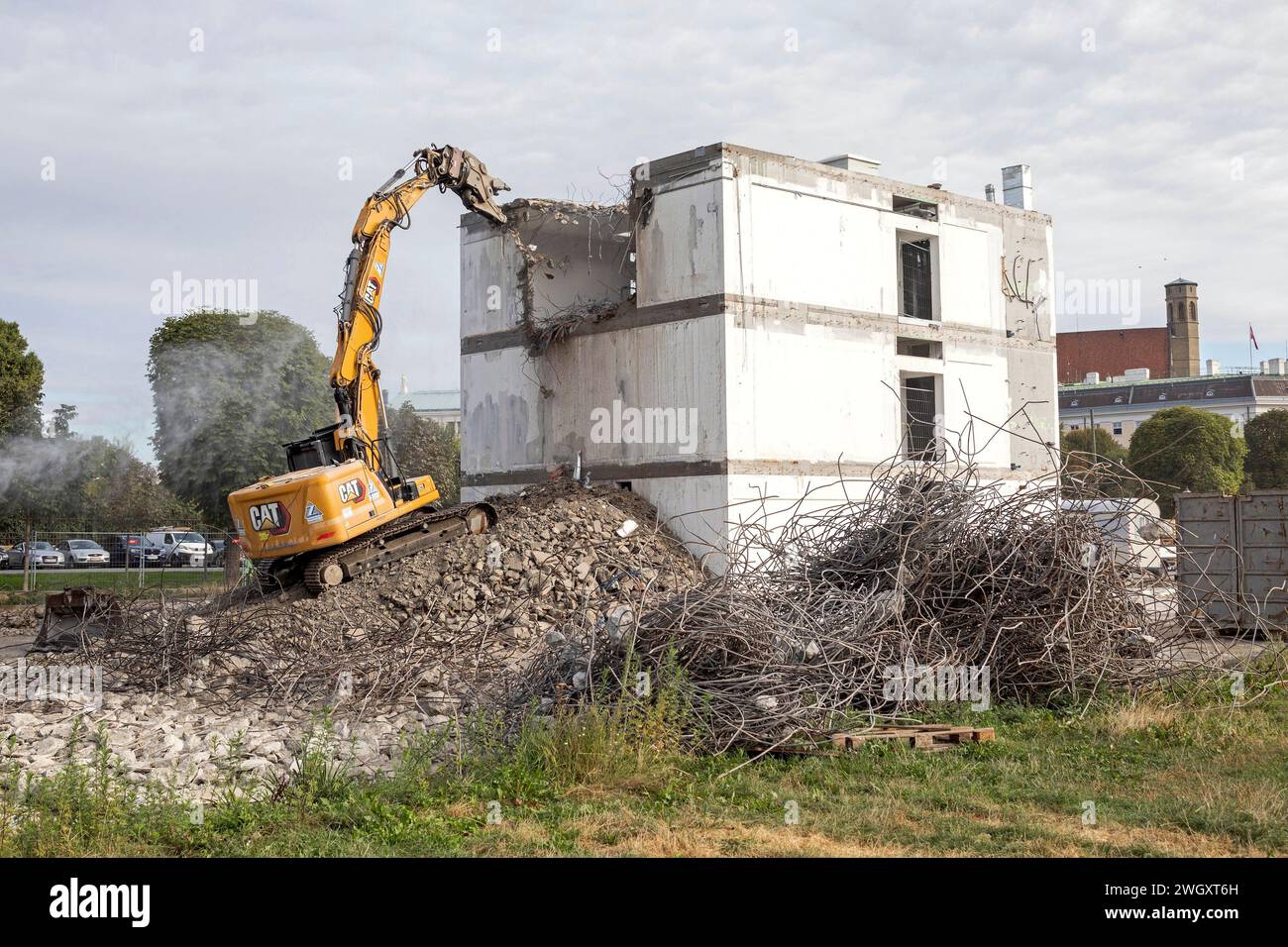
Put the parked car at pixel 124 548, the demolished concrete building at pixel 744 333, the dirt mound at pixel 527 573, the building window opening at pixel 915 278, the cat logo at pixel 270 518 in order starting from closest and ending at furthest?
the dirt mound at pixel 527 573 → the cat logo at pixel 270 518 → the demolished concrete building at pixel 744 333 → the building window opening at pixel 915 278 → the parked car at pixel 124 548

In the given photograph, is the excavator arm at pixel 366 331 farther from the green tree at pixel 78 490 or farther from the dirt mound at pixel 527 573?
the green tree at pixel 78 490

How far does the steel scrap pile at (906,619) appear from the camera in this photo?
9930 millimetres

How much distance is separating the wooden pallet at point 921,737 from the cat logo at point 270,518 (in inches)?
368

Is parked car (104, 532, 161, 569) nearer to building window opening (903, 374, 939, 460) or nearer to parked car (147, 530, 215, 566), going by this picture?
parked car (147, 530, 215, 566)

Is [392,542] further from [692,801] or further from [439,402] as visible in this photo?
[439,402]

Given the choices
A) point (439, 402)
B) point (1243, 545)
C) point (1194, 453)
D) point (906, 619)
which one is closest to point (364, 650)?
point (906, 619)

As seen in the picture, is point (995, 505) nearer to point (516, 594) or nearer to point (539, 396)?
point (516, 594)

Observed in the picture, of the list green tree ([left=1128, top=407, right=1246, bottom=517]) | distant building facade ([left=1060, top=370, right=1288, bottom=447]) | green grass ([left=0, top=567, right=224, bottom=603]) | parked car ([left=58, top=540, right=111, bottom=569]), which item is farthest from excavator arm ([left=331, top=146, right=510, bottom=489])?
distant building facade ([left=1060, top=370, right=1288, bottom=447])

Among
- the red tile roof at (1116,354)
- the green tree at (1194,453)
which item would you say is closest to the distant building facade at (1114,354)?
the red tile roof at (1116,354)

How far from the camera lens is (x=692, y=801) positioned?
814cm

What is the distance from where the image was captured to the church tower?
388 feet
